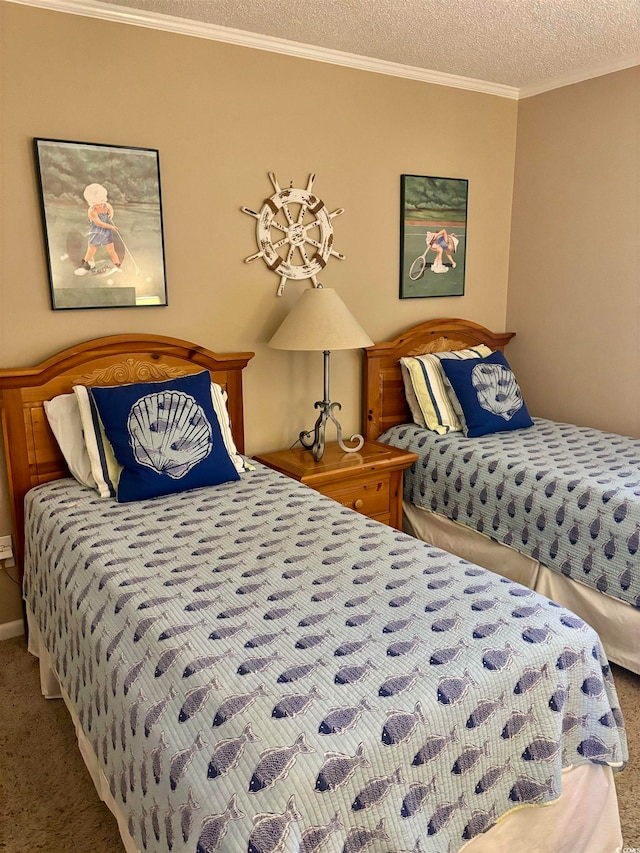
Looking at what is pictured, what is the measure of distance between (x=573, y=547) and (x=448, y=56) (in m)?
2.20

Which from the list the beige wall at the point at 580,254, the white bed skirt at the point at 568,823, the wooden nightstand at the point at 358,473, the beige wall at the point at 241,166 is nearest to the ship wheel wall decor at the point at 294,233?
the beige wall at the point at 241,166

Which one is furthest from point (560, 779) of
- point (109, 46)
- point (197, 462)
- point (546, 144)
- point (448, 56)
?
point (546, 144)

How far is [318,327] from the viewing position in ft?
8.79

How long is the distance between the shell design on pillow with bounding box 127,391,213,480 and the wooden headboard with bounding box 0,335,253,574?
288 mm

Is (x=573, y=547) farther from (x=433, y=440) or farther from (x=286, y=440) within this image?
(x=286, y=440)

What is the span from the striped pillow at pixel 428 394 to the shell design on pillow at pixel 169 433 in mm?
1210

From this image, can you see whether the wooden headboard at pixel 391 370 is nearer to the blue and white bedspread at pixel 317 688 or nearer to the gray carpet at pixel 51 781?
the blue and white bedspread at pixel 317 688

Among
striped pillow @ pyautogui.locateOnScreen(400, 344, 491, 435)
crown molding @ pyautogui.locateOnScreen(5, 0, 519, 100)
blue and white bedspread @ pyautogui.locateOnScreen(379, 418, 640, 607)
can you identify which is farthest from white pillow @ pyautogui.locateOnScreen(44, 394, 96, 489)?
striped pillow @ pyautogui.locateOnScreen(400, 344, 491, 435)

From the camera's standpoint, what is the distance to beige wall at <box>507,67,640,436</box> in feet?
10.2

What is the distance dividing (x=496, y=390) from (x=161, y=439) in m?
1.69

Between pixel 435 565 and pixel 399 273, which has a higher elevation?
pixel 399 273

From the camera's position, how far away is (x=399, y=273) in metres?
3.30

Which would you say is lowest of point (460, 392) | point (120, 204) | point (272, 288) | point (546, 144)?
point (460, 392)

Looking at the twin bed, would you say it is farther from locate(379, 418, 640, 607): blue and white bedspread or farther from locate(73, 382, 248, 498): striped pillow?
locate(379, 418, 640, 607): blue and white bedspread
